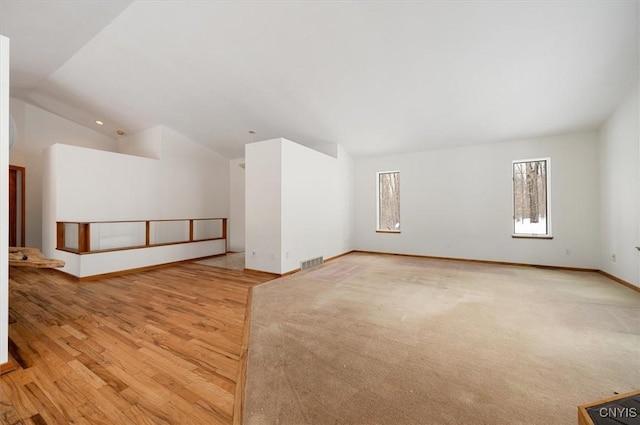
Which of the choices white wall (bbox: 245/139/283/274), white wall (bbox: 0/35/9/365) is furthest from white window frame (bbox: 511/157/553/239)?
white wall (bbox: 0/35/9/365)

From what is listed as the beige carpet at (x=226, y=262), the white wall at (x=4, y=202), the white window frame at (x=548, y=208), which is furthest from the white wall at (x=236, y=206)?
the white window frame at (x=548, y=208)

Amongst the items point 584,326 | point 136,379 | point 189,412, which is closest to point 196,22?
point 136,379

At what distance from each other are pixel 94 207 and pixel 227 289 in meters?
4.10

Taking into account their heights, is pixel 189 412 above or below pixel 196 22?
below

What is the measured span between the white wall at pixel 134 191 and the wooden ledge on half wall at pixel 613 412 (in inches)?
237

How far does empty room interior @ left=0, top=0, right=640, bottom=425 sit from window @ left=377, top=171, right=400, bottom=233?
0.07 metres

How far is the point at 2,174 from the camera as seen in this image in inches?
72.1

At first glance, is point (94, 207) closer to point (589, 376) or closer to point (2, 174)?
point (2, 174)

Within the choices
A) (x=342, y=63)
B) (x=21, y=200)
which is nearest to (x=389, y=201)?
Result: (x=342, y=63)

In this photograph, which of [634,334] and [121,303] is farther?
[121,303]

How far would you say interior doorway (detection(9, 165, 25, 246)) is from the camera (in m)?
5.78

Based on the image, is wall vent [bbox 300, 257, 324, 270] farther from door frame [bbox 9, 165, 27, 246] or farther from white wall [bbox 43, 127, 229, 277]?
door frame [bbox 9, 165, 27, 246]

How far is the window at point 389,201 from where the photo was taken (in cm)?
687

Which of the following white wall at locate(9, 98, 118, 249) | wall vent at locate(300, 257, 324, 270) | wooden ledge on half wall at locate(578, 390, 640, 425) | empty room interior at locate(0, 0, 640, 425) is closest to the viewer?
wooden ledge on half wall at locate(578, 390, 640, 425)
